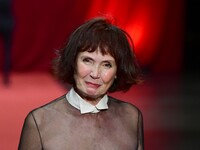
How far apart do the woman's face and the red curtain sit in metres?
3.91

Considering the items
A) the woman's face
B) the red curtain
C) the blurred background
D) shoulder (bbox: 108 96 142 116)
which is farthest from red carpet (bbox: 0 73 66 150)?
the woman's face

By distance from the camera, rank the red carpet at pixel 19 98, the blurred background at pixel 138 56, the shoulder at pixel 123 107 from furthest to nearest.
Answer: the blurred background at pixel 138 56 < the red carpet at pixel 19 98 < the shoulder at pixel 123 107

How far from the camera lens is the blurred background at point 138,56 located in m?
4.19

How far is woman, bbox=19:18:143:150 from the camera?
4.63 ft

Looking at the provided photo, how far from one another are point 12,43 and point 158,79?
68.5 inches

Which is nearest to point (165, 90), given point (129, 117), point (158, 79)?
point (158, 79)

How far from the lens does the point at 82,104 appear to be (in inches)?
57.4

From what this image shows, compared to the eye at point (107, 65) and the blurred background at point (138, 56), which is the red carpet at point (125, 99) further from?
the eye at point (107, 65)

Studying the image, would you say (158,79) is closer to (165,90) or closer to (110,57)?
(165,90)

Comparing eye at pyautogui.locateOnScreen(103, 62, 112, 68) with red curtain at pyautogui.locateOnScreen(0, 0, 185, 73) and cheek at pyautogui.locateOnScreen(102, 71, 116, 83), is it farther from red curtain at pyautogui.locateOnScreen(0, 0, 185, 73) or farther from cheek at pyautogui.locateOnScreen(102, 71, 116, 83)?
red curtain at pyautogui.locateOnScreen(0, 0, 185, 73)

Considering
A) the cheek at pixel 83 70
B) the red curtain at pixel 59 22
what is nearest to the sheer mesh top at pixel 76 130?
the cheek at pixel 83 70

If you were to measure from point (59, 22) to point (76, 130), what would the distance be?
4.39 meters

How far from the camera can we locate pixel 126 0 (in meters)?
6.09

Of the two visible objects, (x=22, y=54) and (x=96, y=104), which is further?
(x=22, y=54)
